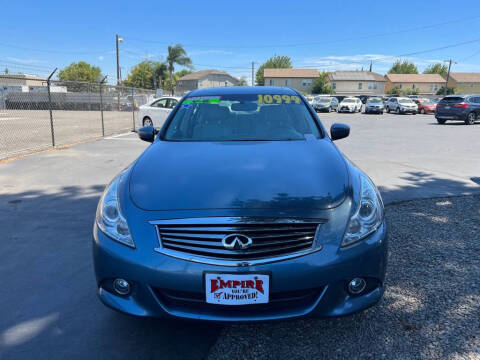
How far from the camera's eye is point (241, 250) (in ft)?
6.37

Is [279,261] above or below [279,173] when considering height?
below

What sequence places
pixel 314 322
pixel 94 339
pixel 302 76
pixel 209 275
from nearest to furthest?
pixel 209 275 → pixel 94 339 → pixel 314 322 → pixel 302 76

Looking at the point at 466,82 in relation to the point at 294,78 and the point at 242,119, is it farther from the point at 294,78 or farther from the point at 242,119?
the point at 242,119

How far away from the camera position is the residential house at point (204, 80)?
91125mm

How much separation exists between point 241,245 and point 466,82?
370 ft

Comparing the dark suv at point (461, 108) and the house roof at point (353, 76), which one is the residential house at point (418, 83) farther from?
the dark suv at point (461, 108)

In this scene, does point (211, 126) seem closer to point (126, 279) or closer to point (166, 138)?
point (166, 138)

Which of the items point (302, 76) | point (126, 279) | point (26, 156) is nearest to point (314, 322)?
point (126, 279)

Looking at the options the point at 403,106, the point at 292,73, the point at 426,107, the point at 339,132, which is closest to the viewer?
the point at 339,132

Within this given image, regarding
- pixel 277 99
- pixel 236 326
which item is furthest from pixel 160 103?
pixel 236 326

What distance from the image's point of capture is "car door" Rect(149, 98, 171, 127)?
1395 cm

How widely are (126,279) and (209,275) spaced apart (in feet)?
1.58

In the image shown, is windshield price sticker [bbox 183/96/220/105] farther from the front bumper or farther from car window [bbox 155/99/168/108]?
car window [bbox 155/99/168/108]

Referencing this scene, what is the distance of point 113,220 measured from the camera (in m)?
2.20
